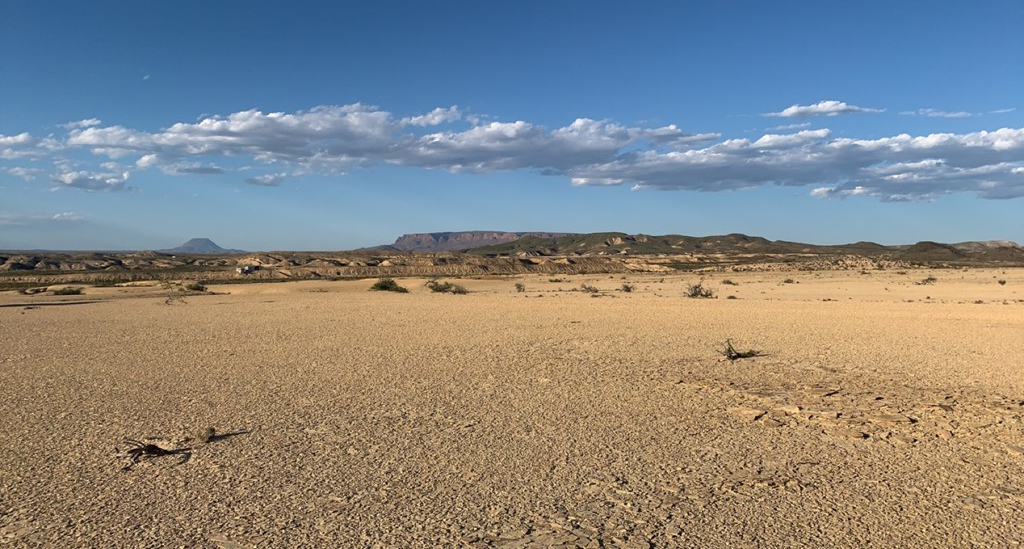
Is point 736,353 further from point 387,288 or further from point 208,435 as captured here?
point 387,288

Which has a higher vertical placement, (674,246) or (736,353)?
(674,246)

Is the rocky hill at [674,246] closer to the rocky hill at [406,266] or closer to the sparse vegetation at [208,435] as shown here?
the rocky hill at [406,266]

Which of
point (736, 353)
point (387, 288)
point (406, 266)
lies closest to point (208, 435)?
point (736, 353)

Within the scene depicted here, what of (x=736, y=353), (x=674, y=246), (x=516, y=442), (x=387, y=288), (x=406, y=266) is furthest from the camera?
(x=674, y=246)

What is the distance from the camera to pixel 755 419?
8.35 m

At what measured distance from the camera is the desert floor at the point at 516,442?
513cm

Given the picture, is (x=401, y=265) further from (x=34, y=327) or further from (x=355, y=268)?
(x=34, y=327)

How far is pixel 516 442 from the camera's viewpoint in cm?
737

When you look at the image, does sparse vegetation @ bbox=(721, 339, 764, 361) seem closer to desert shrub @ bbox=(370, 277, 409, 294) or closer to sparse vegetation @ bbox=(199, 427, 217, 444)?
sparse vegetation @ bbox=(199, 427, 217, 444)

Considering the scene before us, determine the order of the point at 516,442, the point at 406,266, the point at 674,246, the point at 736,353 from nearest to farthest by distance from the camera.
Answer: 1. the point at 516,442
2. the point at 736,353
3. the point at 406,266
4. the point at 674,246

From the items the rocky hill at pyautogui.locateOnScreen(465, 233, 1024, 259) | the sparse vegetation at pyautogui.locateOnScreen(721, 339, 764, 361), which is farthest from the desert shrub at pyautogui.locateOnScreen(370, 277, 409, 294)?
the rocky hill at pyautogui.locateOnScreen(465, 233, 1024, 259)

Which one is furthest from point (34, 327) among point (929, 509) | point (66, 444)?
point (929, 509)

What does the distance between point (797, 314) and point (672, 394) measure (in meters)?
14.8

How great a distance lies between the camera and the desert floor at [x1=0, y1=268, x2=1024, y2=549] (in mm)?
5129
